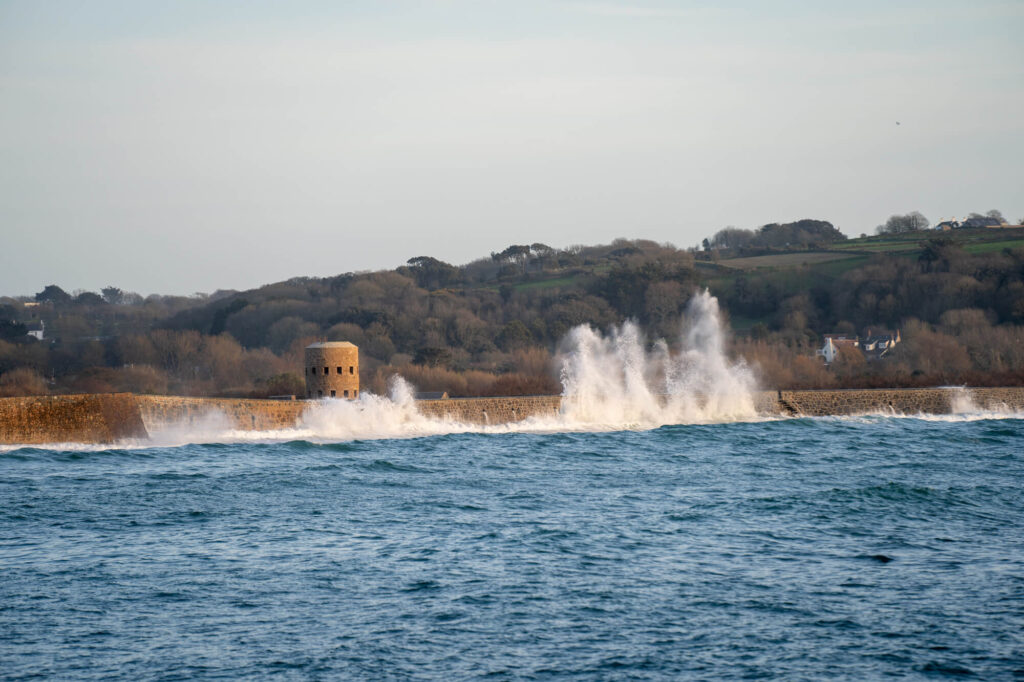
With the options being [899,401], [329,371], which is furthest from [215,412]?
[899,401]

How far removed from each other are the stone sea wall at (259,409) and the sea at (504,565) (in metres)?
0.77

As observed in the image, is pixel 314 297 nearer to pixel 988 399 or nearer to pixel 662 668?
pixel 988 399

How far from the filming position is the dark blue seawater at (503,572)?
1005 cm

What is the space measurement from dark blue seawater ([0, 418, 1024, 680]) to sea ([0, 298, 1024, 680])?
5cm

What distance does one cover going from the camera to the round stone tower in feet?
120

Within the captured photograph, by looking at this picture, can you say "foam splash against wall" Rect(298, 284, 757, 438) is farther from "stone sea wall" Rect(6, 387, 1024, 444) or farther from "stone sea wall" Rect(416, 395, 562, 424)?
"stone sea wall" Rect(6, 387, 1024, 444)

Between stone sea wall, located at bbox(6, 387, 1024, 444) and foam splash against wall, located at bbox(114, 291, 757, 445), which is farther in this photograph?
foam splash against wall, located at bbox(114, 291, 757, 445)

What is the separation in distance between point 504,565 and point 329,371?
2359 cm

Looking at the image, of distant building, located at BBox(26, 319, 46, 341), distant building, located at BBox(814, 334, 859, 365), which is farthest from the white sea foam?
distant building, located at BBox(26, 319, 46, 341)

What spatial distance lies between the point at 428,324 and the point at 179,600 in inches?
2707

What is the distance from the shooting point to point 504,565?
1377cm

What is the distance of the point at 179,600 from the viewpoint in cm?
1192

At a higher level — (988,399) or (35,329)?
(35,329)

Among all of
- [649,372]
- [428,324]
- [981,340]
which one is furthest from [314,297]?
[981,340]
